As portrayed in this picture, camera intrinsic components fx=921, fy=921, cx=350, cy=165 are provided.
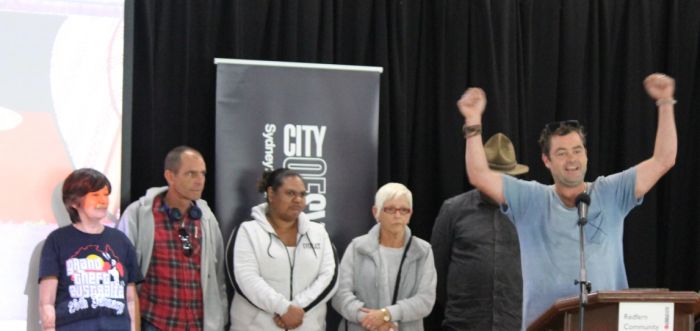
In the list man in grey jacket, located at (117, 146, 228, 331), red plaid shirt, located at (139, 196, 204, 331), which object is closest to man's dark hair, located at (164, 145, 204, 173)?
man in grey jacket, located at (117, 146, 228, 331)

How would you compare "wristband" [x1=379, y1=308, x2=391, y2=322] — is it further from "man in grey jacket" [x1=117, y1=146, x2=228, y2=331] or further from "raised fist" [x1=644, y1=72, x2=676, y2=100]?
"raised fist" [x1=644, y1=72, x2=676, y2=100]

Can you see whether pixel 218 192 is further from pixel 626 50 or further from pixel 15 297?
pixel 626 50

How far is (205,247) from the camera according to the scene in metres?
4.21

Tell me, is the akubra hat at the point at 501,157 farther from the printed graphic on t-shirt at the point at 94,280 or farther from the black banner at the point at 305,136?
the printed graphic on t-shirt at the point at 94,280

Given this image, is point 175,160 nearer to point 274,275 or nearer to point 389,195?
point 274,275

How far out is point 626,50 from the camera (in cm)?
583

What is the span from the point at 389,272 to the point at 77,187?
4.88 feet

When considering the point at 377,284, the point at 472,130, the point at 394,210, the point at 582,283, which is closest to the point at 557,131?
the point at 472,130

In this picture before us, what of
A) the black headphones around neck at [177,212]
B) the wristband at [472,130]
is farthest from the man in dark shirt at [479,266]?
the wristband at [472,130]

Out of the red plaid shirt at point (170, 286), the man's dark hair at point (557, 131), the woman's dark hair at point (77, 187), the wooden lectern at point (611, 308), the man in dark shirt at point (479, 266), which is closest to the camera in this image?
the wooden lectern at point (611, 308)

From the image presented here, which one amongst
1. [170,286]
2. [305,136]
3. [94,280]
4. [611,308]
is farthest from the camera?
[305,136]

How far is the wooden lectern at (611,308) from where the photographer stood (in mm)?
2693

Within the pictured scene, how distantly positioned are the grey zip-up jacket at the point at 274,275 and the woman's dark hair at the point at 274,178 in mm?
157

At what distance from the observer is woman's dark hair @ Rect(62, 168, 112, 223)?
3.73 meters
